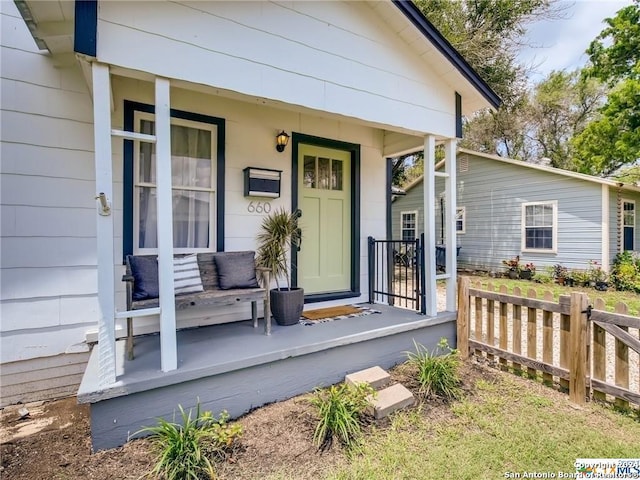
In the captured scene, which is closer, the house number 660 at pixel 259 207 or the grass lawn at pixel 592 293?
the house number 660 at pixel 259 207

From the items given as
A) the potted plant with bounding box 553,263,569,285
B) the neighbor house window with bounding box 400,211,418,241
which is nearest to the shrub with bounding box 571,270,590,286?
the potted plant with bounding box 553,263,569,285

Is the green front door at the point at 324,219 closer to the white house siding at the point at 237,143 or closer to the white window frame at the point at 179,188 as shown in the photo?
the white house siding at the point at 237,143

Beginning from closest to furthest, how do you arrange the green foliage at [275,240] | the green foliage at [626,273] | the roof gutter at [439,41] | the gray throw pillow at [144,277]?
the gray throw pillow at [144,277]
the roof gutter at [439,41]
the green foliage at [275,240]
the green foliage at [626,273]

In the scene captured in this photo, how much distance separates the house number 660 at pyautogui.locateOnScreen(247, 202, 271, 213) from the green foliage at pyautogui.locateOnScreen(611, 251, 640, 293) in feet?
29.0

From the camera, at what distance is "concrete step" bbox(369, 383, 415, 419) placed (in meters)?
2.58

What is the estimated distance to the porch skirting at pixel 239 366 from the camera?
2178 millimetres

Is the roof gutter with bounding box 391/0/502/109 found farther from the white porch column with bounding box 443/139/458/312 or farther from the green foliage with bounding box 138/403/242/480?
the green foliage with bounding box 138/403/242/480

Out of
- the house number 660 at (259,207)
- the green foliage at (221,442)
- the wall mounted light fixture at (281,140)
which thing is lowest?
the green foliage at (221,442)

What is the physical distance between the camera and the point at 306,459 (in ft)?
7.02

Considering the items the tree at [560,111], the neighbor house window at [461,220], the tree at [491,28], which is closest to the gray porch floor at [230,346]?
the tree at [491,28]

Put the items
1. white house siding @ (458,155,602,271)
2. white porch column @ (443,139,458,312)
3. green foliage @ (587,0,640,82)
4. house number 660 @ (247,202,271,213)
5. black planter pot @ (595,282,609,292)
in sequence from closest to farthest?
1. house number 660 @ (247,202,271,213)
2. white porch column @ (443,139,458,312)
3. black planter pot @ (595,282,609,292)
4. white house siding @ (458,155,602,271)
5. green foliage @ (587,0,640,82)

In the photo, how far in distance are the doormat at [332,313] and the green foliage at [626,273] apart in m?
7.51

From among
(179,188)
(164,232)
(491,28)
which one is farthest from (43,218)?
(491,28)

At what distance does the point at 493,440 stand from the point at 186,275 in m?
2.71
